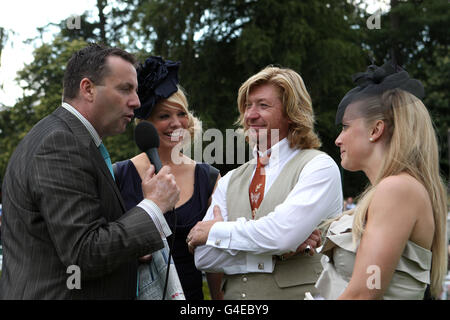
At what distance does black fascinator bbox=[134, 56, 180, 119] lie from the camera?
3.54 metres

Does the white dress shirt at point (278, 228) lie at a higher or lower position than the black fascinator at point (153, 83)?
lower

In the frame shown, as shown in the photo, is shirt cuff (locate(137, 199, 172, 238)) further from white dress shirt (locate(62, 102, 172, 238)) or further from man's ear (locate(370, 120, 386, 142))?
man's ear (locate(370, 120, 386, 142))

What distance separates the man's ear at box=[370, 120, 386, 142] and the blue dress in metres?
1.59

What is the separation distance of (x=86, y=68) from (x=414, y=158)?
1.58 meters

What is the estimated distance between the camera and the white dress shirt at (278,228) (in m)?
2.60

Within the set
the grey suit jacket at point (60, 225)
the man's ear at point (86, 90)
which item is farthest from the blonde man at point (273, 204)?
the man's ear at point (86, 90)

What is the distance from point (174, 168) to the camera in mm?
3779

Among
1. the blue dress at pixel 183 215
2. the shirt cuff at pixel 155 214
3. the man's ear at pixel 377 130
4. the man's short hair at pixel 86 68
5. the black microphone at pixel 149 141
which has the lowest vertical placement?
the blue dress at pixel 183 215

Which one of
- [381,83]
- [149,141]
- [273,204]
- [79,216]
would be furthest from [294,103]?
[79,216]

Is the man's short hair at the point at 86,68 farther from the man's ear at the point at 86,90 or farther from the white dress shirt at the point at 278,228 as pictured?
the white dress shirt at the point at 278,228

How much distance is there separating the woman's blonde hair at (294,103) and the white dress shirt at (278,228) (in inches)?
9.0

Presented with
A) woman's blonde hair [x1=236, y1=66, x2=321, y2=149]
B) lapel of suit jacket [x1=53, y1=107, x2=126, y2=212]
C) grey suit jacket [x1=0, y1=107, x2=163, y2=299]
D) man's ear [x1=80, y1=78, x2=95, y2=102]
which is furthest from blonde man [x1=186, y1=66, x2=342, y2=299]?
man's ear [x1=80, y1=78, x2=95, y2=102]

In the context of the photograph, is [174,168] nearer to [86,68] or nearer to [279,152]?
[279,152]

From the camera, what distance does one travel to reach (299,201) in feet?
8.61
